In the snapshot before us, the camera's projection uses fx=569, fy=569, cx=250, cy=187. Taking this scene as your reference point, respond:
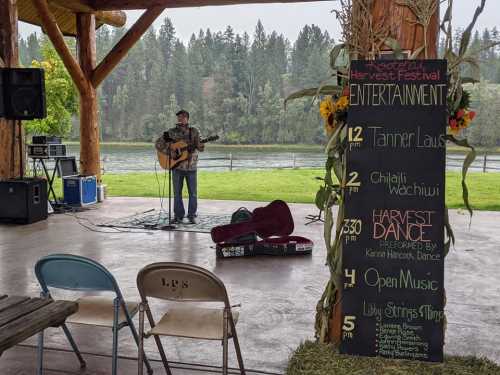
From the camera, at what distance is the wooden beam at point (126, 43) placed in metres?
9.09

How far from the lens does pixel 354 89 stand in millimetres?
2354

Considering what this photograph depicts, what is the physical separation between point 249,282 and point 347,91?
274cm

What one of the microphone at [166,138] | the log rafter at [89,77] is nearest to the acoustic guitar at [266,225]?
the microphone at [166,138]

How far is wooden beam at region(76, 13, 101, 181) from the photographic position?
31.8 ft

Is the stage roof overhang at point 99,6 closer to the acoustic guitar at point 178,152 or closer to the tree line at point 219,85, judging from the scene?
the acoustic guitar at point 178,152

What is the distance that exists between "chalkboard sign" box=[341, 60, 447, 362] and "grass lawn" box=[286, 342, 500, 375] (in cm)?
6

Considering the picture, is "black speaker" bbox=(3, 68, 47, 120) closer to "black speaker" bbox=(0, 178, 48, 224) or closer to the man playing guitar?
"black speaker" bbox=(0, 178, 48, 224)

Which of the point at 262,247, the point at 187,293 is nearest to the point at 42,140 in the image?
the point at 262,247

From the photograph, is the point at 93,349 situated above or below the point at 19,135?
below

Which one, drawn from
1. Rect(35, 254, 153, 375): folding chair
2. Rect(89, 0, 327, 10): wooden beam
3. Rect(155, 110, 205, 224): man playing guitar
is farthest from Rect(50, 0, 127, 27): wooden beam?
Rect(35, 254, 153, 375): folding chair

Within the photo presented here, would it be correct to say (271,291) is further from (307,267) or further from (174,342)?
(174,342)

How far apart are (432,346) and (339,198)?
2.38 ft

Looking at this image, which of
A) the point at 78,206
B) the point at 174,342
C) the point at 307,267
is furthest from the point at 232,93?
the point at 174,342

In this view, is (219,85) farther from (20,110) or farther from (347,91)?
(347,91)
